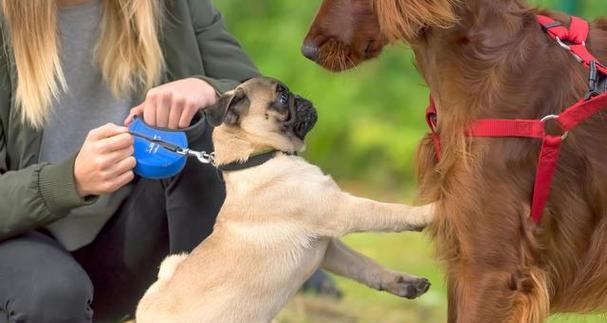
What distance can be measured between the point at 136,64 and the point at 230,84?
300mm

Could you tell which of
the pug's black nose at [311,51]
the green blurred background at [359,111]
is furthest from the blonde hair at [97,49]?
the green blurred background at [359,111]

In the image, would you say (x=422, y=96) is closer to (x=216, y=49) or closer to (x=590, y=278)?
(x=216, y=49)

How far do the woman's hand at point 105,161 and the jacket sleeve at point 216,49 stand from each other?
2.09ft

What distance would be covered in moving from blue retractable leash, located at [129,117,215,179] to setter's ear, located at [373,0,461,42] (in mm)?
700

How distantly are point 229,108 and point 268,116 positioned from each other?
0.41 feet

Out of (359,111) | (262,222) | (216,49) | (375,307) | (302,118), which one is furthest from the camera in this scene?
(359,111)

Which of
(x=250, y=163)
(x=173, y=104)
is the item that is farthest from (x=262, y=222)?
(x=173, y=104)

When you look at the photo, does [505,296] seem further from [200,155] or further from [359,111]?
[359,111]

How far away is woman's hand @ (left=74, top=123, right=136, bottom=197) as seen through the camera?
322 cm

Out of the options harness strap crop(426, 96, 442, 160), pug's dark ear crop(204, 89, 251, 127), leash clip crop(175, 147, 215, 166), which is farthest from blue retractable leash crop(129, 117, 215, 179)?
harness strap crop(426, 96, 442, 160)

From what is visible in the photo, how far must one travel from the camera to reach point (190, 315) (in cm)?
333

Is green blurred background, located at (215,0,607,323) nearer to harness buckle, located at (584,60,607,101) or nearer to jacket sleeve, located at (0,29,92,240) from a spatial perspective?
jacket sleeve, located at (0,29,92,240)

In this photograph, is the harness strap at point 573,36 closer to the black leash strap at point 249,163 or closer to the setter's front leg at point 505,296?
the setter's front leg at point 505,296

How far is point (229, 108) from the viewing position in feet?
11.2
